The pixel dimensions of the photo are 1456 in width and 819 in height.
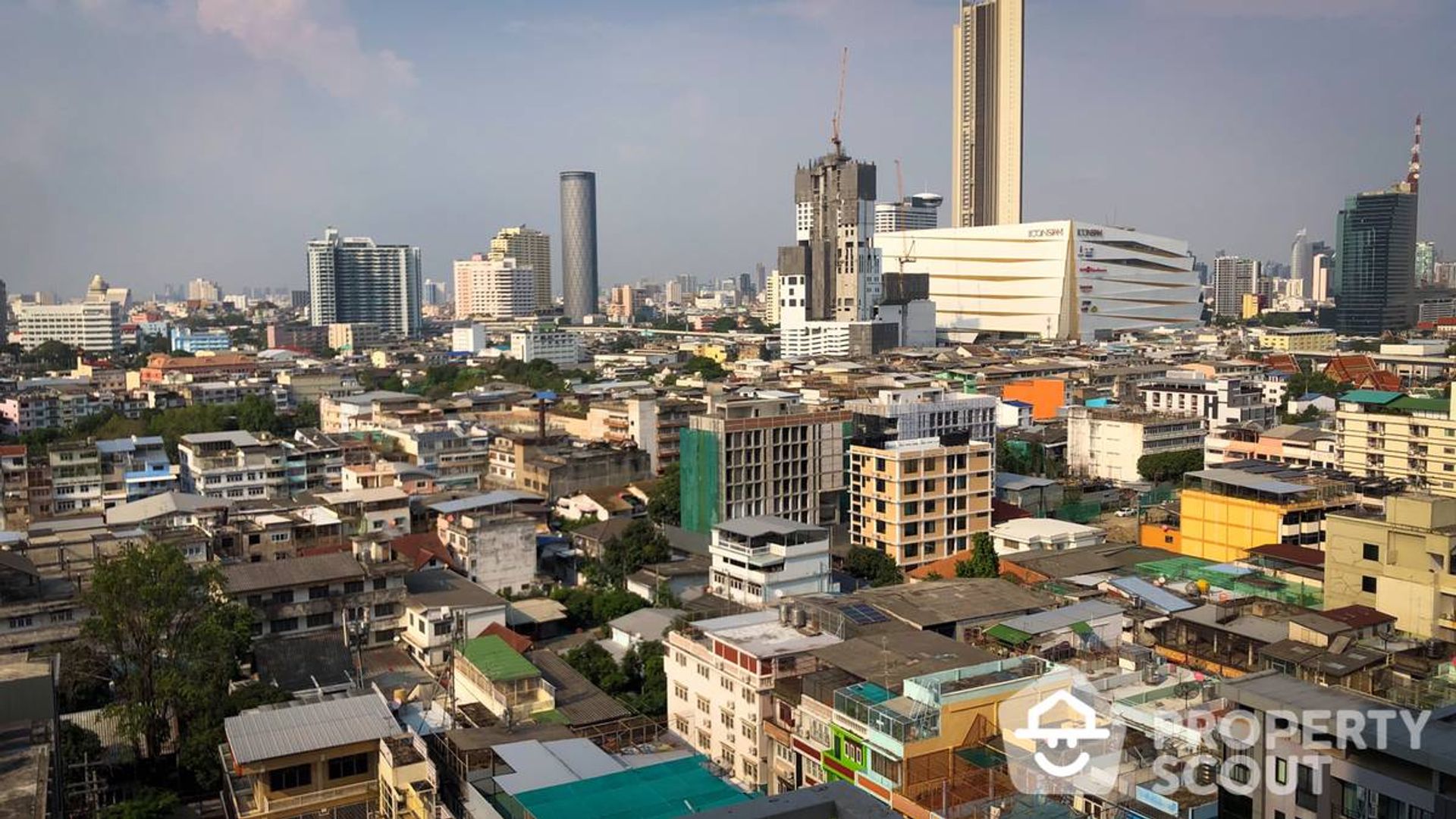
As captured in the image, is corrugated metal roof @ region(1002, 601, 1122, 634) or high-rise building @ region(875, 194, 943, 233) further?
high-rise building @ region(875, 194, 943, 233)

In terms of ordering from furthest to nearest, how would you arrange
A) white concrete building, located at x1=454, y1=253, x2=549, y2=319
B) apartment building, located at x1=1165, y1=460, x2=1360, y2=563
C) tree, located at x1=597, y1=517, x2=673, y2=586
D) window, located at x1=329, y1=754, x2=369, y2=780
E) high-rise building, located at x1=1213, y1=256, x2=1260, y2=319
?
high-rise building, located at x1=1213, y1=256, x2=1260, y2=319
white concrete building, located at x1=454, y1=253, x2=549, y2=319
tree, located at x1=597, y1=517, x2=673, y2=586
apartment building, located at x1=1165, y1=460, x2=1360, y2=563
window, located at x1=329, y1=754, x2=369, y2=780

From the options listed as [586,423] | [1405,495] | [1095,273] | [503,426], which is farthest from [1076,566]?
[1095,273]

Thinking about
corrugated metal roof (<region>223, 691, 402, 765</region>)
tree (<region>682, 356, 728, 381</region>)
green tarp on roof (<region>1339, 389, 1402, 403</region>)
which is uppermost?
green tarp on roof (<region>1339, 389, 1402, 403</region>)

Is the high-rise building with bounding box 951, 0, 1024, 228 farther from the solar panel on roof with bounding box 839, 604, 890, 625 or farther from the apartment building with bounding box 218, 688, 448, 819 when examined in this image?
the apartment building with bounding box 218, 688, 448, 819

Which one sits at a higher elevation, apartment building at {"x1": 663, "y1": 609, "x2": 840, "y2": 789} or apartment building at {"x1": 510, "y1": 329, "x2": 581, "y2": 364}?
apartment building at {"x1": 510, "y1": 329, "x2": 581, "y2": 364}

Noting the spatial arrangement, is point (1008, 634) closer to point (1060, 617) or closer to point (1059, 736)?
point (1060, 617)

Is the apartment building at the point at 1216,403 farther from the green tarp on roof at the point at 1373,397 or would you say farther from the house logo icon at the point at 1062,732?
the house logo icon at the point at 1062,732

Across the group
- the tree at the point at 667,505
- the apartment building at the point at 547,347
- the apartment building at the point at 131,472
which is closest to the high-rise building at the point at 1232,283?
the apartment building at the point at 547,347

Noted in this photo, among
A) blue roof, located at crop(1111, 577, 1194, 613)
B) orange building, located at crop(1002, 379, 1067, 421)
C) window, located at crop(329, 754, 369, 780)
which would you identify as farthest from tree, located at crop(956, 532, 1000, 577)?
orange building, located at crop(1002, 379, 1067, 421)
